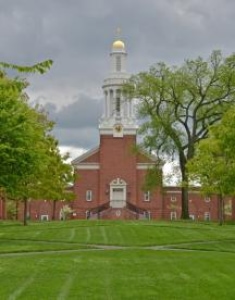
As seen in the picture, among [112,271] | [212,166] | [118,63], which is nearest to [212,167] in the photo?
[212,166]

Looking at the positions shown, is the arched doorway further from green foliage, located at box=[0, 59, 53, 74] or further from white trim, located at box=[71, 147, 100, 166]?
green foliage, located at box=[0, 59, 53, 74]

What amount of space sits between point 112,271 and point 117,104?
223 ft

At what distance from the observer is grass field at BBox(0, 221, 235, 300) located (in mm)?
13820

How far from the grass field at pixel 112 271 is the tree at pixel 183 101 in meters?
28.1

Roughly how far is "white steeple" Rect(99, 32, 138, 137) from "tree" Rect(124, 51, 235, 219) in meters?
20.7

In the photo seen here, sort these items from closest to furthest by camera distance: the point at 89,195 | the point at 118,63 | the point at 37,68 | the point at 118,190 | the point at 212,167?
the point at 37,68
the point at 212,167
the point at 118,190
the point at 89,195
the point at 118,63

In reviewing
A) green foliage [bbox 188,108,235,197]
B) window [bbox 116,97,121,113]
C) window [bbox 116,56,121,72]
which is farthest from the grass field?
window [bbox 116,56,121,72]

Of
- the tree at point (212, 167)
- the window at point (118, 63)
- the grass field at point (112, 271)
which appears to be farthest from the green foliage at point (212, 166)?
the window at point (118, 63)

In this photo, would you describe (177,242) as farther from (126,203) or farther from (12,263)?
(126,203)

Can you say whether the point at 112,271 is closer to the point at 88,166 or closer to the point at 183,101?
the point at 183,101

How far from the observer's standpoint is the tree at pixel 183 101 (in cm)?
5828

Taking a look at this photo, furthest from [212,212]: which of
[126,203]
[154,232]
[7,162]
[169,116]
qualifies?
[7,162]

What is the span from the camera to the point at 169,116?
59281mm

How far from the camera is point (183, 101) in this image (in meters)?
59.3
